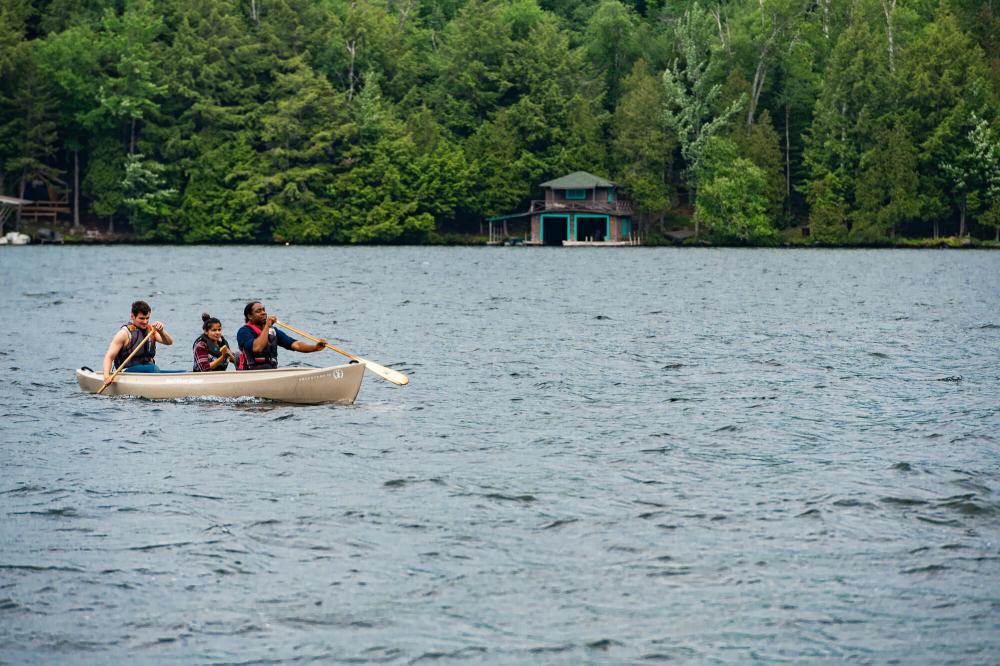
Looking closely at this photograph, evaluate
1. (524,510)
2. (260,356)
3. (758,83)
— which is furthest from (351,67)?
(524,510)

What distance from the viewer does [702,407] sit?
867 inches

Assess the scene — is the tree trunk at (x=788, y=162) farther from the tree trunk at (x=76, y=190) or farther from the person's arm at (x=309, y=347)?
the person's arm at (x=309, y=347)

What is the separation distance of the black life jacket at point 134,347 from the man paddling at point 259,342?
1.83m

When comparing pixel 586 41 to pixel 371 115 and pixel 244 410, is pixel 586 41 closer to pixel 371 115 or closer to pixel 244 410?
pixel 371 115

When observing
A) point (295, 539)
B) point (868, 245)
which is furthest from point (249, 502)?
point (868, 245)

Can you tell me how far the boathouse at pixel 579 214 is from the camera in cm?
10444

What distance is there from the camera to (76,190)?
348 feet

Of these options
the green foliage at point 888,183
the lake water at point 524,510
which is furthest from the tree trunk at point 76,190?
the lake water at point 524,510

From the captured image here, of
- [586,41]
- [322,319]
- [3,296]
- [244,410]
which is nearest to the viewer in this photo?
[244,410]

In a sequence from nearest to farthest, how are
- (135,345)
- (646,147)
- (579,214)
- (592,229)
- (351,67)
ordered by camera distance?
(135,345) → (646,147) → (579,214) → (592,229) → (351,67)

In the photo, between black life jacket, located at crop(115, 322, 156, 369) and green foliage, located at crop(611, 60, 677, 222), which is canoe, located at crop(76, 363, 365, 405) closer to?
black life jacket, located at crop(115, 322, 156, 369)

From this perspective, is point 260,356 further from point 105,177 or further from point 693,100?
point 105,177

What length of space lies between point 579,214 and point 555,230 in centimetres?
618

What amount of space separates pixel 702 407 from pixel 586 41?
105 m
